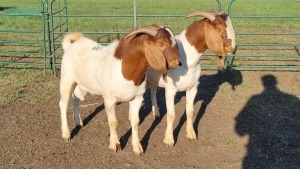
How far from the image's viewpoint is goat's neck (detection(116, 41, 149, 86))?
5.11 metres

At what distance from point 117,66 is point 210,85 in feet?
14.5

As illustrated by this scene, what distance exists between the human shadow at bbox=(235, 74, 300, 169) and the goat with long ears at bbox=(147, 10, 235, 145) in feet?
3.34

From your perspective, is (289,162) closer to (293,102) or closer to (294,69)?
(293,102)

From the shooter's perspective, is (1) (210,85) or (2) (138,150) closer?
(2) (138,150)

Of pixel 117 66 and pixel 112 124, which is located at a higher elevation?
pixel 117 66

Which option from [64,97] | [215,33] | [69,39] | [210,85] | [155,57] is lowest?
[210,85]

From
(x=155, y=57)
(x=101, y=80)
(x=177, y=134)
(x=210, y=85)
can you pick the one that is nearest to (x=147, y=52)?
(x=155, y=57)

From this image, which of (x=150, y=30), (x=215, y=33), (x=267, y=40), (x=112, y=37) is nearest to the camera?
(x=150, y=30)

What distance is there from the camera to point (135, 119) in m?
5.79

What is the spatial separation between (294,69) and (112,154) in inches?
263

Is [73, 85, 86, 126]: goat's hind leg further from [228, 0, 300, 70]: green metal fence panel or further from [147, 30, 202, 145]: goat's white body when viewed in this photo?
[228, 0, 300, 70]: green metal fence panel

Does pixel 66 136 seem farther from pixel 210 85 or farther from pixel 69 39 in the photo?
pixel 210 85

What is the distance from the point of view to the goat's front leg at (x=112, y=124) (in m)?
5.59

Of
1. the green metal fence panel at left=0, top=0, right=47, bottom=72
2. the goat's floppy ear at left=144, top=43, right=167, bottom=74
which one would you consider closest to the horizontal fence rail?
the green metal fence panel at left=0, top=0, right=47, bottom=72
